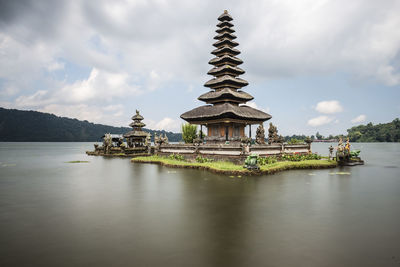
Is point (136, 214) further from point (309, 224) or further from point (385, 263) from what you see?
point (385, 263)

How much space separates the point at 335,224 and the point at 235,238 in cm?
389

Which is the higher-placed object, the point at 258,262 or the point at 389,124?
the point at 389,124

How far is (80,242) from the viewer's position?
21.5ft

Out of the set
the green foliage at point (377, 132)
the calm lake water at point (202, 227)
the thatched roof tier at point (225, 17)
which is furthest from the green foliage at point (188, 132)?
the green foliage at point (377, 132)

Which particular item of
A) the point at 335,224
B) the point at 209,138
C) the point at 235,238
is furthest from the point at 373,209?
the point at 209,138

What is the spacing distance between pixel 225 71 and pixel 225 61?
1.92 m

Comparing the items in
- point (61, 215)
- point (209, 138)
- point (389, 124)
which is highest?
point (389, 124)

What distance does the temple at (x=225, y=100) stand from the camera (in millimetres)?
29750

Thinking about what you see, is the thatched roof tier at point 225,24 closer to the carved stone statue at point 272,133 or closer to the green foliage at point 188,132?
the carved stone statue at point 272,133

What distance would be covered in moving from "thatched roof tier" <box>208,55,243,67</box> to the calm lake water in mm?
24984

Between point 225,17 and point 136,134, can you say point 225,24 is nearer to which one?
point 225,17

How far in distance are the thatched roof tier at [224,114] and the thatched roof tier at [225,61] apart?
794cm

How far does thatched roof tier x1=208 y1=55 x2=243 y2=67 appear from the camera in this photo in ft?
112

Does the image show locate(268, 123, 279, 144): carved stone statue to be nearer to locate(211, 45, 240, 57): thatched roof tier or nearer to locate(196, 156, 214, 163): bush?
locate(211, 45, 240, 57): thatched roof tier
